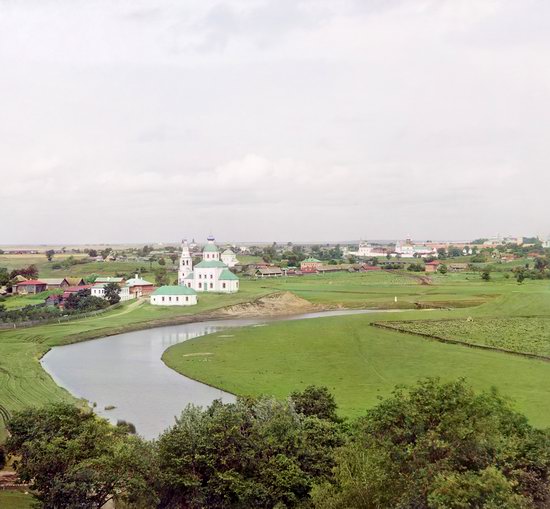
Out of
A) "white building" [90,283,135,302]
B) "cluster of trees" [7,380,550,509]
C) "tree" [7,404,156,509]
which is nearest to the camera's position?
"cluster of trees" [7,380,550,509]

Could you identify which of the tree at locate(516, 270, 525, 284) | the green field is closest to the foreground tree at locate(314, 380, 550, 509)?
the green field

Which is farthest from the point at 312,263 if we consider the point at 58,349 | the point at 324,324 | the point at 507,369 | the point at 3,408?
the point at 3,408

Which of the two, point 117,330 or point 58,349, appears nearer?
point 58,349

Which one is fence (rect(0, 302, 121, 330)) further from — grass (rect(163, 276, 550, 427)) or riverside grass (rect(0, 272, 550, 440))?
grass (rect(163, 276, 550, 427))

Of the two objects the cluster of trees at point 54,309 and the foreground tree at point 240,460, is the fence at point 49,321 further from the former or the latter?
the foreground tree at point 240,460

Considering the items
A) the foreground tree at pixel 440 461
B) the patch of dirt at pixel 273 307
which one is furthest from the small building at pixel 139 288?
the foreground tree at pixel 440 461

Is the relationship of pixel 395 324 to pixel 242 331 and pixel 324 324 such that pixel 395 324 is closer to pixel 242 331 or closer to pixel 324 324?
pixel 324 324
